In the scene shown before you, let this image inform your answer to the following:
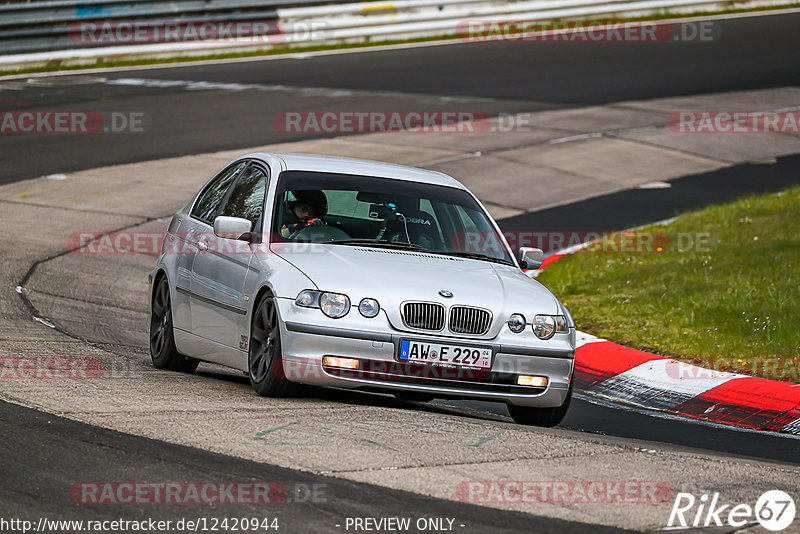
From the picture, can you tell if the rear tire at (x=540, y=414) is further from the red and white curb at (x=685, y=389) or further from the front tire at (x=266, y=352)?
the front tire at (x=266, y=352)

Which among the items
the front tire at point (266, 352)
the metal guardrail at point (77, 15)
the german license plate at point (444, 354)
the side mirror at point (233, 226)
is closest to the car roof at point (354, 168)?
the side mirror at point (233, 226)

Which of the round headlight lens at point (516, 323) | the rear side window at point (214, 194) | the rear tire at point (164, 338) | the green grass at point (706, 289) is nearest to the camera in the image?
the round headlight lens at point (516, 323)

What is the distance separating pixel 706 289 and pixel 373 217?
177 inches

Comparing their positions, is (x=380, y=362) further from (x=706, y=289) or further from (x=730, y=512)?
(x=706, y=289)

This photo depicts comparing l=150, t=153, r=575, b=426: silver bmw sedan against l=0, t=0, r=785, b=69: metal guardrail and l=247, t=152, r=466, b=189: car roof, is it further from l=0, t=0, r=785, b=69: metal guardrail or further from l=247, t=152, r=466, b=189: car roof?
l=0, t=0, r=785, b=69: metal guardrail

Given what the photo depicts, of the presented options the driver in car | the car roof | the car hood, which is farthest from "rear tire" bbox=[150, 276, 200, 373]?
the car hood

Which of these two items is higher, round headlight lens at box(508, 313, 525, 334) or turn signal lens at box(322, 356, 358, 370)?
round headlight lens at box(508, 313, 525, 334)

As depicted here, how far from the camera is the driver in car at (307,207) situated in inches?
334

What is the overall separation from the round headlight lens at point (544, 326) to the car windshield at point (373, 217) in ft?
2.99

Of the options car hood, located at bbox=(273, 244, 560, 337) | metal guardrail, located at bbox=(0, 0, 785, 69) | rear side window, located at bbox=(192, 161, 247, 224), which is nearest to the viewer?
car hood, located at bbox=(273, 244, 560, 337)

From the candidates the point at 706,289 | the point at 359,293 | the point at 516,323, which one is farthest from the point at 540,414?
the point at 706,289

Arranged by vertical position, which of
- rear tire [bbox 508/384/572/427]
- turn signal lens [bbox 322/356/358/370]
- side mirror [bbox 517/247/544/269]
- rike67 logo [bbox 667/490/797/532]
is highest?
side mirror [bbox 517/247/544/269]

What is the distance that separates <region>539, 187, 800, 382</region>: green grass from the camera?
10234 mm

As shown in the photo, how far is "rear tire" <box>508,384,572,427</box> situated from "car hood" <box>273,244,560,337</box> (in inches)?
24.7
